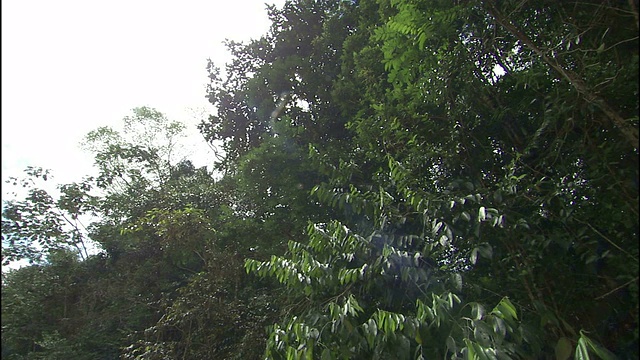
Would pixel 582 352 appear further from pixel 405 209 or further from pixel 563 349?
pixel 405 209

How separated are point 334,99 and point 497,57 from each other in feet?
7.00

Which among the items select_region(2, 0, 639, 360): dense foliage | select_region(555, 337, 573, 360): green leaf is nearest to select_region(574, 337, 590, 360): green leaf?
select_region(2, 0, 639, 360): dense foliage

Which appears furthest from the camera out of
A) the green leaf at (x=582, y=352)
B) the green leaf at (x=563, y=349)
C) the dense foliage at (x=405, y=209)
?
the dense foliage at (x=405, y=209)

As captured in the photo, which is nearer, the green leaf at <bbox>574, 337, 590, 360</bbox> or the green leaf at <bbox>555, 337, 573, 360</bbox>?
the green leaf at <bbox>574, 337, 590, 360</bbox>

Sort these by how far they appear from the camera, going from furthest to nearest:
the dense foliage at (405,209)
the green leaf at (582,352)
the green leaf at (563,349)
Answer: the dense foliage at (405,209), the green leaf at (563,349), the green leaf at (582,352)

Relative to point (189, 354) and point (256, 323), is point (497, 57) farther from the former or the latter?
point (189, 354)

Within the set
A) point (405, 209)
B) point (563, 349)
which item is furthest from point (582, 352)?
point (405, 209)

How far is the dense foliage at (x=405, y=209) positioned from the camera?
1.98 metres

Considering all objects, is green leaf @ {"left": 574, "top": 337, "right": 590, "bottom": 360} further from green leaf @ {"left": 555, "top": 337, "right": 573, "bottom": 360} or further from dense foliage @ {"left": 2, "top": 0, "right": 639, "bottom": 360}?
green leaf @ {"left": 555, "top": 337, "right": 573, "bottom": 360}

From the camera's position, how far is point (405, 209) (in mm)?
2965

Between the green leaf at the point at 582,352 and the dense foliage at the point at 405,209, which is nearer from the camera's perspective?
the green leaf at the point at 582,352

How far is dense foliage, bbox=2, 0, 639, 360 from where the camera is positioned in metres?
1.98

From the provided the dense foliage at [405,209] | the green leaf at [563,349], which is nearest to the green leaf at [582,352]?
the dense foliage at [405,209]

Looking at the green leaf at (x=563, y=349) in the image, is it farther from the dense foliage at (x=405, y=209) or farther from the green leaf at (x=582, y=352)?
the green leaf at (x=582, y=352)
